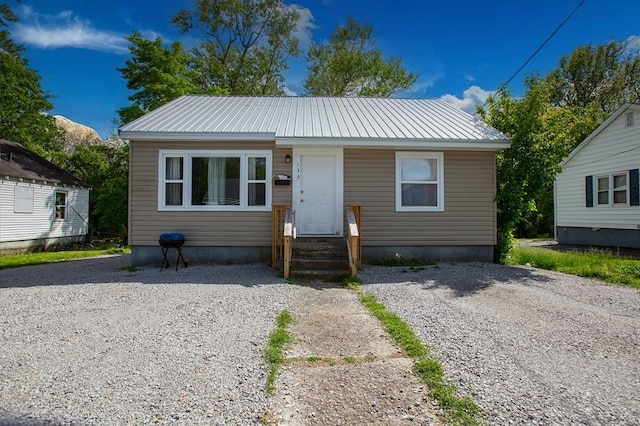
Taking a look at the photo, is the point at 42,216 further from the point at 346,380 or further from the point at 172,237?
the point at 346,380

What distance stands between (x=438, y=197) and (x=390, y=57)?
63.0 ft

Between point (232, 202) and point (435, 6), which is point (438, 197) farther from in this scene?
point (435, 6)

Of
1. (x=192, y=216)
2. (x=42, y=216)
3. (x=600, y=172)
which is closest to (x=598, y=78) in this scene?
(x=600, y=172)

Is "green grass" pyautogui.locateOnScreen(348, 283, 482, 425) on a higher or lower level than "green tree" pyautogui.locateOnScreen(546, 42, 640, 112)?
lower

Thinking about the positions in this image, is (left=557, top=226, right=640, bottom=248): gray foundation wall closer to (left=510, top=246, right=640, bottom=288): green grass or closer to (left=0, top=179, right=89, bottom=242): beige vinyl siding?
(left=510, top=246, right=640, bottom=288): green grass

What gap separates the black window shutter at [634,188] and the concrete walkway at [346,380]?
13032 mm

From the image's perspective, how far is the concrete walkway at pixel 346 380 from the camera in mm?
2699

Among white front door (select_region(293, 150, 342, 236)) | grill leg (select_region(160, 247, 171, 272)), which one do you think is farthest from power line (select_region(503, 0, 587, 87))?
grill leg (select_region(160, 247, 171, 272))

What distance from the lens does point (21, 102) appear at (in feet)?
72.1

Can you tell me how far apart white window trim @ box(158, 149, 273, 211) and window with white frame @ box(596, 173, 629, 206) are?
12.9 meters

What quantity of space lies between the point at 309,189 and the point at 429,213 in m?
3.01

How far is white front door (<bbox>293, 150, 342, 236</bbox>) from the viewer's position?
30.3ft

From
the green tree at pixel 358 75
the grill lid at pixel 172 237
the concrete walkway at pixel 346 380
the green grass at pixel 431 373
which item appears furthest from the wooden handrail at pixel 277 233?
the green tree at pixel 358 75

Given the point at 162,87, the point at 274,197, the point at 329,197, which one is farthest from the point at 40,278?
the point at 162,87
